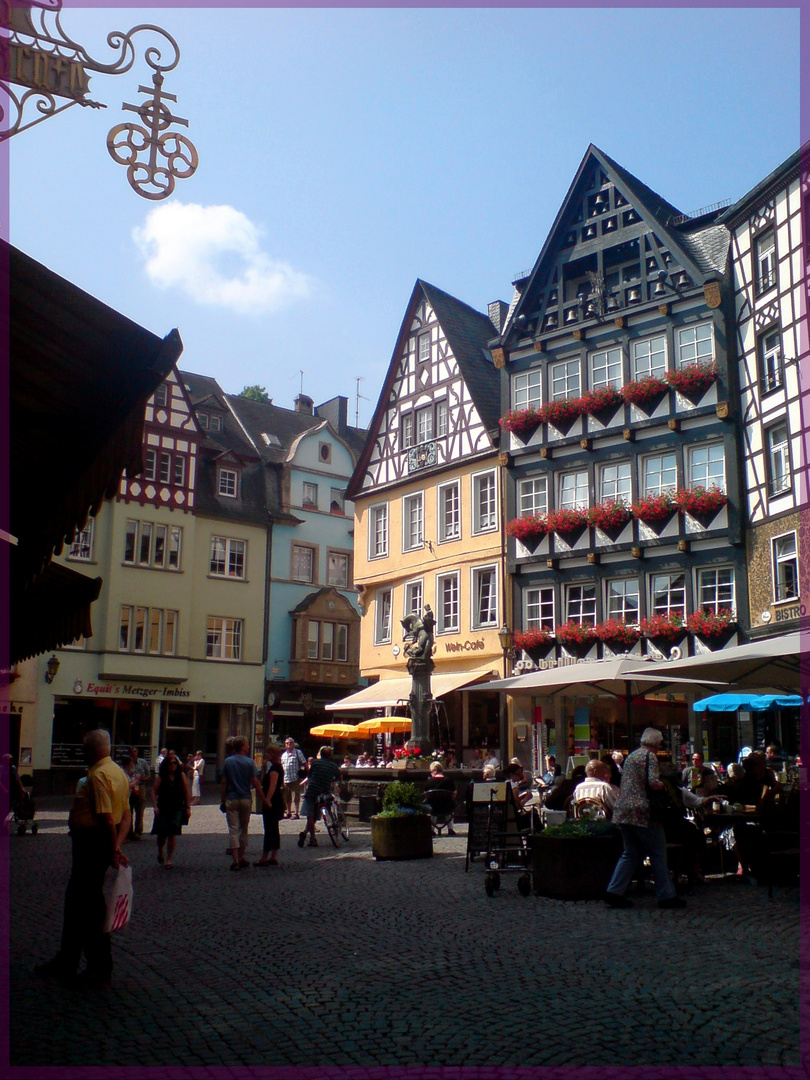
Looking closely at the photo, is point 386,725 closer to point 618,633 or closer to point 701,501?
point 618,633

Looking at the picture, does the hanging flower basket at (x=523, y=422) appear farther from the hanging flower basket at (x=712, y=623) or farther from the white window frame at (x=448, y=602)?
the hanging flower basket at (x=712, y=623)

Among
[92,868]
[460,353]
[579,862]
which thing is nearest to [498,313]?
[460,353]

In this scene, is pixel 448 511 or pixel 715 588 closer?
pixel 715 588

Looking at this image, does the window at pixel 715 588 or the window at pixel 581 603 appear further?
the window at pixel 581 603

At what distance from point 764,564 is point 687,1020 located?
70.3ft

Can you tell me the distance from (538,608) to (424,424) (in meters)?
8.10

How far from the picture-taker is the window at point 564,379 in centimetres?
3219

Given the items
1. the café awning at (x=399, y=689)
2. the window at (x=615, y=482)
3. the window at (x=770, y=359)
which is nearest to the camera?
the window at (x=770, y=359)

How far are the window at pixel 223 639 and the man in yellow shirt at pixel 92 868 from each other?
35.5 meters

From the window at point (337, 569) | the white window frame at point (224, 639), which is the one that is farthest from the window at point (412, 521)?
the window at point (337, 569)

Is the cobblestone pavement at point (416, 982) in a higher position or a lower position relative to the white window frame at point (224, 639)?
lower

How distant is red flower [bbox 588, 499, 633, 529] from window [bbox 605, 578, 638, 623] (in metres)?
1.53

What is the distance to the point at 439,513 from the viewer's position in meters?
35.7

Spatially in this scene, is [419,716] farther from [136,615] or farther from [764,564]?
[136,615]
